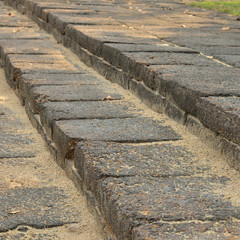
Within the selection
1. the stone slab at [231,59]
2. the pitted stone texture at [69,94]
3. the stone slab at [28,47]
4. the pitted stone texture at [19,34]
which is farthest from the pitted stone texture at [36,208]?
the pitted stone texture at [19,34]

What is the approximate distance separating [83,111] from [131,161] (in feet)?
2.76

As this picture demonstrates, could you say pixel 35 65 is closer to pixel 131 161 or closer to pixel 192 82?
pixel 192 82

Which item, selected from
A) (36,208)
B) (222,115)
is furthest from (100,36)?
(36,208)

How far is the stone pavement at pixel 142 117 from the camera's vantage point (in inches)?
75.6

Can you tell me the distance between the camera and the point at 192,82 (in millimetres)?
2953

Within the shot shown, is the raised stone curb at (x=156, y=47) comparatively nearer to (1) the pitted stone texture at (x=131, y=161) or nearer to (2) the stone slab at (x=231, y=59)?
(2) the stone slab at (x=231, y=59)

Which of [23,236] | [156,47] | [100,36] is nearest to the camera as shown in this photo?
[23,236]

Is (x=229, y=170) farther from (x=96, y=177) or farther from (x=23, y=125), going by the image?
(x=23, y=125)

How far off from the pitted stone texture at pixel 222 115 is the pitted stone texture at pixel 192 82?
96 millimetres

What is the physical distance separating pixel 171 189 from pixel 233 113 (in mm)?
525

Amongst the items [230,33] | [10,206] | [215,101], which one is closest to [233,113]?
[215,101]

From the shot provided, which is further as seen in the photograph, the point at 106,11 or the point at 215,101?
the point at 106,11

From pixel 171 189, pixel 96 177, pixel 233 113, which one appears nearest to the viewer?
pixel 171 189

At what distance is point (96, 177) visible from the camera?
2.20 meters
